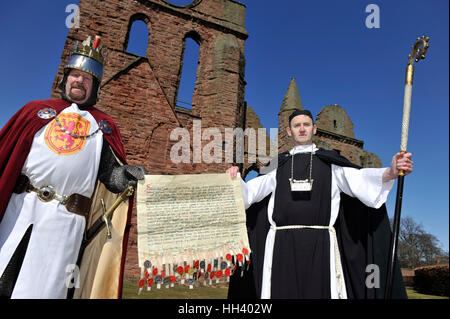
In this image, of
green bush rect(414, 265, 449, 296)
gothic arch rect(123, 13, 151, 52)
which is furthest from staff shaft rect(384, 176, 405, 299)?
green bush rect(414, 265, 449, 296)

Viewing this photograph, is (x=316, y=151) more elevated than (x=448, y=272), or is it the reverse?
(x=316, y=151)

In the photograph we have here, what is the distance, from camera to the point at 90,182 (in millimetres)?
2428

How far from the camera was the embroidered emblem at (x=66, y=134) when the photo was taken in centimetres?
236

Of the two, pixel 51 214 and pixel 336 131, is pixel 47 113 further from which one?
pixel 336 131

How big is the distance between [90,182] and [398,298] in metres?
2.93

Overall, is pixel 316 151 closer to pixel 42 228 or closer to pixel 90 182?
pixel 90 182

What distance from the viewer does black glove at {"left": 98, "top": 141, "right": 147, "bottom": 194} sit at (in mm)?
2459

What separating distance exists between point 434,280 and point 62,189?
19012mm

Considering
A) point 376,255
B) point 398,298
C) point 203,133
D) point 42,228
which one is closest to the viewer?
point 42,228

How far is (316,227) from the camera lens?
2.68m

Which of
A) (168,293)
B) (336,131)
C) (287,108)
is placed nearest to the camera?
(168,293)

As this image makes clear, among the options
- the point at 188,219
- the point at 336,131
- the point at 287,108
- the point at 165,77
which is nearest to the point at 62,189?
the point at 188,219

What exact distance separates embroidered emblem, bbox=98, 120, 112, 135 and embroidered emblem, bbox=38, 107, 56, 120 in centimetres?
40
